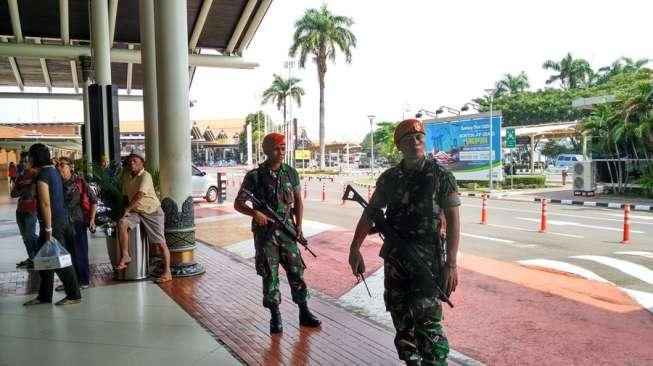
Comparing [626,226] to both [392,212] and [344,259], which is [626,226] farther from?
[392,212]

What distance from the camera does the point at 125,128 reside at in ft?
270

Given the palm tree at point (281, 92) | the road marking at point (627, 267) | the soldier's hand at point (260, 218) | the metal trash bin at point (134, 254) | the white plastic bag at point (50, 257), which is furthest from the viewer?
the palm tree at point (281, 92)

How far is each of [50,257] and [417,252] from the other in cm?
391

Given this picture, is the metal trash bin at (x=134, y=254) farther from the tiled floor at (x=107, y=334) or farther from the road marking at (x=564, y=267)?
the road marking at (x=564, y=267)

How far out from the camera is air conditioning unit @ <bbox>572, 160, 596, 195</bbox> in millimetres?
22422

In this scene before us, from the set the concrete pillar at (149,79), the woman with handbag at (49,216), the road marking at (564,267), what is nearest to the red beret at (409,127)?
the woman with handbag at (49,216)

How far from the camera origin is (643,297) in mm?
6316

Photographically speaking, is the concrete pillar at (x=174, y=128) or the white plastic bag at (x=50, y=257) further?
the concrete pillar at (x=174, y=128)

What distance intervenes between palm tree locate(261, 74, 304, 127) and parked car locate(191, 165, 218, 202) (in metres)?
42.4

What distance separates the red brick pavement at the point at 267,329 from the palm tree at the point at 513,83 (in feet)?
225

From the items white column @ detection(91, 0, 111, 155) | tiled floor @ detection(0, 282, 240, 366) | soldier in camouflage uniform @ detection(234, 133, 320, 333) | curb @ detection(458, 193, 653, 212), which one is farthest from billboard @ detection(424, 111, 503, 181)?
soldier in camouflage uniform @ detection(234, 133, 320, 333)

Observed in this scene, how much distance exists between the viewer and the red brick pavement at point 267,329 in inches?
165

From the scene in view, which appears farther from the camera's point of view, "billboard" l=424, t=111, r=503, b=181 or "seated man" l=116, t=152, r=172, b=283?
"billboard" l=424, t=111, r=503, b=181

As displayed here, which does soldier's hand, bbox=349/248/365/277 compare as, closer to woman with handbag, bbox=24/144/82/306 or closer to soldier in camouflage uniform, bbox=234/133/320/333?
soldier in camouflage uniform, bbox=234/133/320/333
